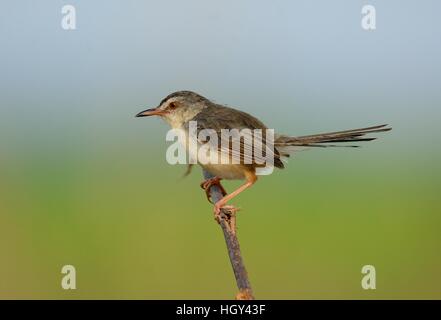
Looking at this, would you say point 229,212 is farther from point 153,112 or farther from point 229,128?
point 153,112

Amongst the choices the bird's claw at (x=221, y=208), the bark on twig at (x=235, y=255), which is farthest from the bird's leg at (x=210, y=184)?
the bird's claw at (x=221, y=208)

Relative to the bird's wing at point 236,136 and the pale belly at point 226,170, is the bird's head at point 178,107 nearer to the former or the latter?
the bird's wing at point 236,136

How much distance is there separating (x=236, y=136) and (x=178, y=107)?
536mm

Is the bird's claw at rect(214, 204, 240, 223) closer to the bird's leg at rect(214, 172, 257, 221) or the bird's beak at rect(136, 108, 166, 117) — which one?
the bird's leg at rect(214, 172, 257, 221)

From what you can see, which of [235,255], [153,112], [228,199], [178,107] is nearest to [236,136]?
[228,199]

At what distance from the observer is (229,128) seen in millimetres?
4004

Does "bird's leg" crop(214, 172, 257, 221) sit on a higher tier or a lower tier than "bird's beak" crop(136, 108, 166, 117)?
lower

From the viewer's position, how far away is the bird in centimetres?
391

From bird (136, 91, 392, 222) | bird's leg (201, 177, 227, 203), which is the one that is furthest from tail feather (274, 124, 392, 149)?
bird's leg (201, 177, 227, 203)

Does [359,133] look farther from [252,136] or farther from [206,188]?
[206,188]

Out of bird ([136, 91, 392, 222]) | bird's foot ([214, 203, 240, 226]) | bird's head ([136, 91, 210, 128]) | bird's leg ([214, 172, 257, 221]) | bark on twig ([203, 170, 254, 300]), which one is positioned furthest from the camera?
bird's head ([136, 91, 210, 128])

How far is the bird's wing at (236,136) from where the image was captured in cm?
392

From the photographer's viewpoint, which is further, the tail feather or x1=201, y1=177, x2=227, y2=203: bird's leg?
x1=201, y1=177, x2=227, y2=203: bird's leg

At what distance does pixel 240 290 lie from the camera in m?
2.47
